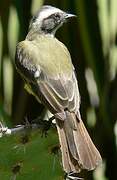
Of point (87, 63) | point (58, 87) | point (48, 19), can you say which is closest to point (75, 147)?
point (58, 87)

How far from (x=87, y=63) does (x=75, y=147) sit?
2.82 meters

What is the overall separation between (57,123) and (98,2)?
252cm

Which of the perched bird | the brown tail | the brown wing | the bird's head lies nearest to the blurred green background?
the bird's head

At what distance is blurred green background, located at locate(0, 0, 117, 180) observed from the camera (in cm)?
554

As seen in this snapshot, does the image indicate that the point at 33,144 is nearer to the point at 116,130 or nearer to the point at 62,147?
the point at 62,147

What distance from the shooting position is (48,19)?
4055 millimetres

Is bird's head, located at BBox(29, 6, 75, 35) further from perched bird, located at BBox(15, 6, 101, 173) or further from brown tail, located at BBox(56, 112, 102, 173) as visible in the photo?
brown tail, located at BBox(56, 112, 102, 173)

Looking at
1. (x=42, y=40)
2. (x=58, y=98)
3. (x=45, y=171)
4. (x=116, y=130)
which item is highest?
(x=42, y=40)

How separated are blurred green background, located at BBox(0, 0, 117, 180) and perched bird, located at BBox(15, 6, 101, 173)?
1493 millimetres

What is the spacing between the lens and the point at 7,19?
5734mm

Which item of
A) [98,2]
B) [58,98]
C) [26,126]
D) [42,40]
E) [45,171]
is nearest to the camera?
[26,126]

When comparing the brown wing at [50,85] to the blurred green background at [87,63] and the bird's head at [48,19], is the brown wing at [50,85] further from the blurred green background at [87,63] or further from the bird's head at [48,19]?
the blurred green background at [87,63]

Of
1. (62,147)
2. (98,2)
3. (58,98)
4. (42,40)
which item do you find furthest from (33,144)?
(98,2)

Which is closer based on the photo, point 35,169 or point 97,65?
point 35,169
